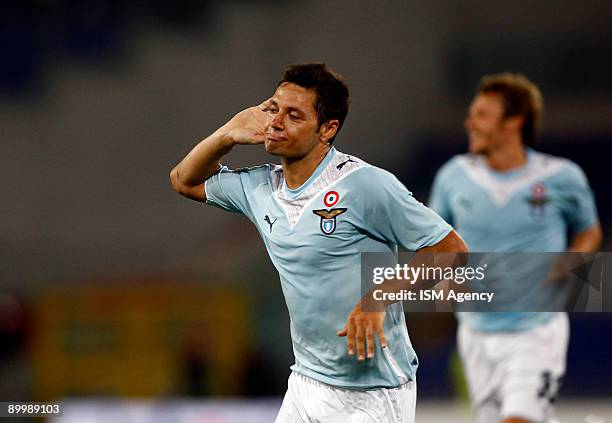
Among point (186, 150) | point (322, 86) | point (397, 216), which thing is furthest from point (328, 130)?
point (186, 150)

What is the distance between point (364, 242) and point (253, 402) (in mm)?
2358

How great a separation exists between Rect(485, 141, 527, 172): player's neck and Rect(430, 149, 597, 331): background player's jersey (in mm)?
28

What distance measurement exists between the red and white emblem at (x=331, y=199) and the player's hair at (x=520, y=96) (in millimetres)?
2364

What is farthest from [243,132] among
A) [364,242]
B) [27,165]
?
[27,165]

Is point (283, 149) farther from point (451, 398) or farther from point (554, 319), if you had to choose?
point (451, 398)

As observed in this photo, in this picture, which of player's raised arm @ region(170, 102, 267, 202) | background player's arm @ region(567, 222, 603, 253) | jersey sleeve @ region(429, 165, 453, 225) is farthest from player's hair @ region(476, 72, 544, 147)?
player's raised arm @ region(170, 102, 267, 202)

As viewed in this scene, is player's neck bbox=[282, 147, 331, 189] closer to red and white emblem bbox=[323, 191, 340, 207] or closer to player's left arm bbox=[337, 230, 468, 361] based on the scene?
red and white emblem bbox=[323, 191, 340, 207]

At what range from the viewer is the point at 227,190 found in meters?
3.25

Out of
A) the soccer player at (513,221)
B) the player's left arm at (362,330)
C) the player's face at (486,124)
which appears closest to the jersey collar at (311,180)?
the player's left arm at (362,330)

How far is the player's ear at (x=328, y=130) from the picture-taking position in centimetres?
308

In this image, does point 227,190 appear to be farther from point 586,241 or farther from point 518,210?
point 586,241

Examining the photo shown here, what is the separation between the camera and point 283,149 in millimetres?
3000

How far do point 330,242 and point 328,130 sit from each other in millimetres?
380

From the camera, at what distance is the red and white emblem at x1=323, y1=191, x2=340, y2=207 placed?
9.80 ft
